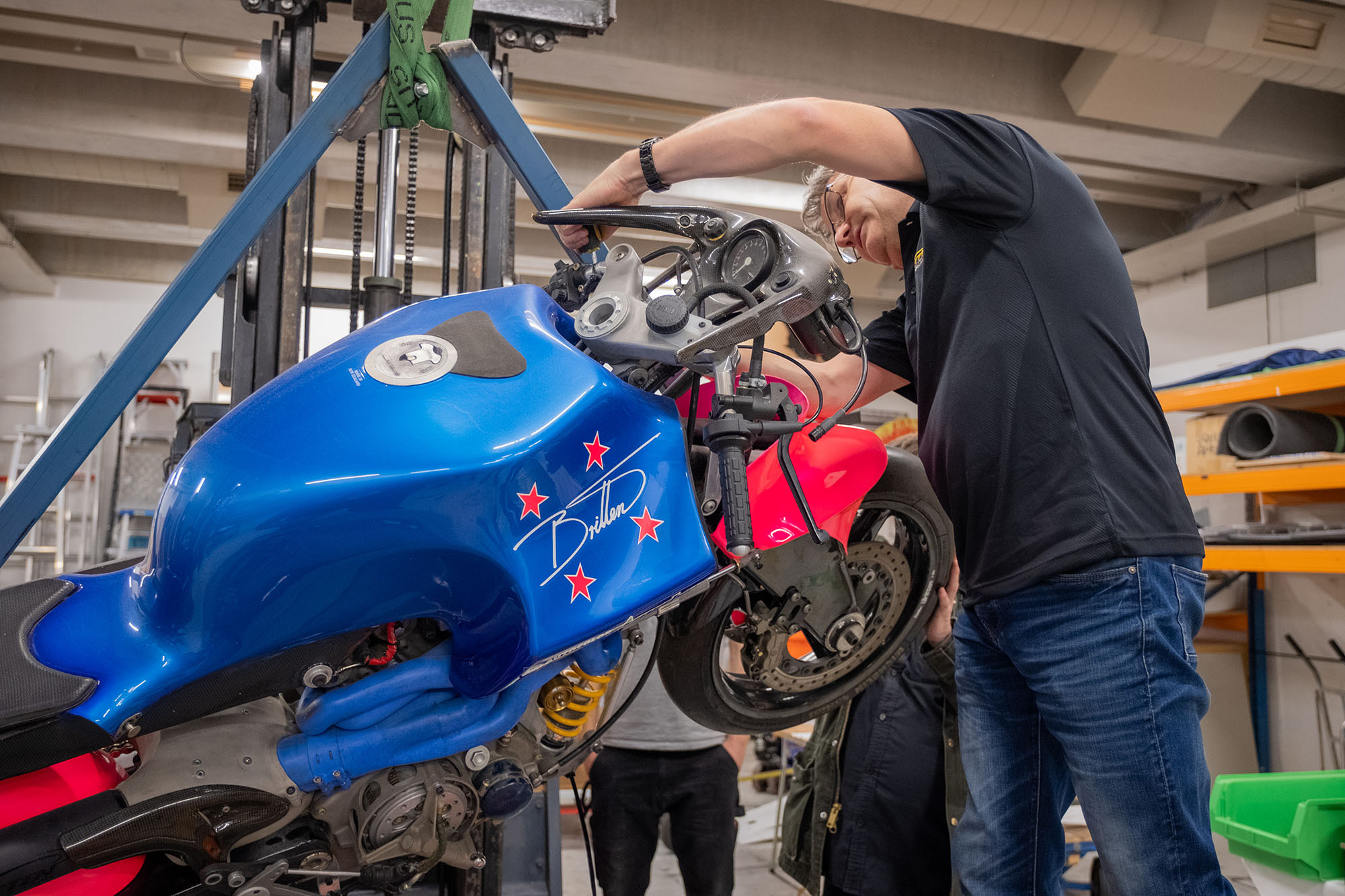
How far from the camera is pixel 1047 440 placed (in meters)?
1.36

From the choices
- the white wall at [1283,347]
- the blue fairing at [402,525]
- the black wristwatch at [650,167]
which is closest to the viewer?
the blue fairing at [402,525]

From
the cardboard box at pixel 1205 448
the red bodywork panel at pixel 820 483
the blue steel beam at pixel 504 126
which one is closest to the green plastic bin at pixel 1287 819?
the red bodywork panel at pixel 820 483

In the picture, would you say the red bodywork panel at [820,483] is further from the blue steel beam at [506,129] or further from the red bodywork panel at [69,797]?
the red bodywork panel at [69,797]

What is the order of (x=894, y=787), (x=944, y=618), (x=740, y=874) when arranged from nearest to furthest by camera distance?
1. (x=944, y=618)
2. (x=894, y=787)
3. (x=740, y=874)

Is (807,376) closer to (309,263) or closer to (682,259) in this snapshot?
(682,259)

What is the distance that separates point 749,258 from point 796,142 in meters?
0.17

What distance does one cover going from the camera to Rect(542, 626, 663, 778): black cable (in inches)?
57.9

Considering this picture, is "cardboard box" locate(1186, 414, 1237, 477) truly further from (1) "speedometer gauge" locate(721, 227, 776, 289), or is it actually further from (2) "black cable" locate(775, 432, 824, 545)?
(1) "speedometer gauge" locate(721, 227, 776, 289)

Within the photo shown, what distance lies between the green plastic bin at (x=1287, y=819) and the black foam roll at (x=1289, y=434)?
7.54 feet

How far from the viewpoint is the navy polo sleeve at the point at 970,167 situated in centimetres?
132

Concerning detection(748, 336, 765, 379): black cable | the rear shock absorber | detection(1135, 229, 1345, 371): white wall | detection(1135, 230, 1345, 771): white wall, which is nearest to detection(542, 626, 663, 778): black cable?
the rear shock absorber

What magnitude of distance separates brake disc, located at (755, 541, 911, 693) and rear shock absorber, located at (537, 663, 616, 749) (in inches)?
14.6

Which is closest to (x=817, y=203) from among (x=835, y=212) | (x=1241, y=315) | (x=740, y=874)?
(x=835, y=212)

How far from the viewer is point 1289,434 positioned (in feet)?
13.1
